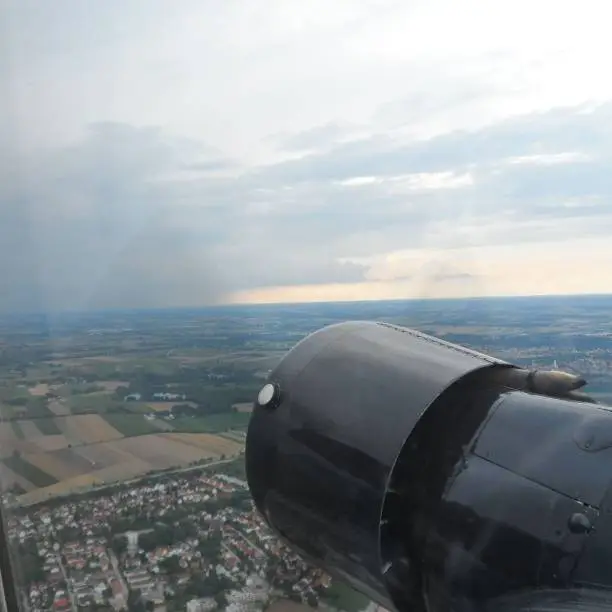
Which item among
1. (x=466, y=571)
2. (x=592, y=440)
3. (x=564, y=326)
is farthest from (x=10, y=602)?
(x=564, y=326)

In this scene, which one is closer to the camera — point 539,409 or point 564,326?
point 539,409

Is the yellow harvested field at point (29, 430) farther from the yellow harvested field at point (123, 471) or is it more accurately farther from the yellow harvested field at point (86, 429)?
the yellow harvested field at point (123, 471)

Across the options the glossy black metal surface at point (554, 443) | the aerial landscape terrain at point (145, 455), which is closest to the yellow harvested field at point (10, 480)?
the aerial landscape terrain at point (145, 455)

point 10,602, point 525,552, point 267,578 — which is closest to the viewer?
point 525,552

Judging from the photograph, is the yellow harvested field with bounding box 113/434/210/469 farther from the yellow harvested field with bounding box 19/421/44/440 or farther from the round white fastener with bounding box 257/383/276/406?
the round white fastener with bounding box 257/383/276/406

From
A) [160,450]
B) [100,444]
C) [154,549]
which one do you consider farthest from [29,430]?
[154,549]

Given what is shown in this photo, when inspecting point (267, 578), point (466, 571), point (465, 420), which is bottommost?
point (267, 578)

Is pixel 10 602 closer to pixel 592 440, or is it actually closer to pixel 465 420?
pixel 465 420

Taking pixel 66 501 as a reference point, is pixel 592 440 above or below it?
above

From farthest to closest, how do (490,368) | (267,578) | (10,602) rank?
(267,578) < (10,602) < (490,368)
